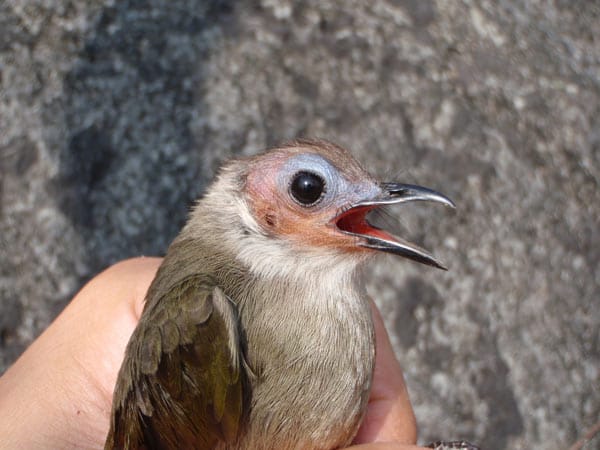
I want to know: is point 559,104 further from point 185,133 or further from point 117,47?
point 117,47

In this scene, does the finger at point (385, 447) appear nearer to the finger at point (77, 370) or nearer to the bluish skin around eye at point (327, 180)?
the bluish skin around eye at point (327, 180)

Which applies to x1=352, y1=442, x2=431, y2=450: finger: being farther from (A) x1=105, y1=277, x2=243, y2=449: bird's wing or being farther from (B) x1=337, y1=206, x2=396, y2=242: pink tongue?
(B) x1=337, y1=206, x2=396, y2=242: pink tongue

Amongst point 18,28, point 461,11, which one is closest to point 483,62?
point 461,11

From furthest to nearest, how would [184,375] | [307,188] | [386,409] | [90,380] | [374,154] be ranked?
[374,154]
[386,409]
[90,380]
[307,188]
[184,375]

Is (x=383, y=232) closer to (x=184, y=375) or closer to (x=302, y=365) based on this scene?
(x=302, y=365)

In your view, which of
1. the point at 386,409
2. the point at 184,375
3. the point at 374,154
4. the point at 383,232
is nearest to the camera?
the point at 184,375

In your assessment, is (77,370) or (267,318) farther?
(77,370)

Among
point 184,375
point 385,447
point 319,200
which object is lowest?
point 385,447

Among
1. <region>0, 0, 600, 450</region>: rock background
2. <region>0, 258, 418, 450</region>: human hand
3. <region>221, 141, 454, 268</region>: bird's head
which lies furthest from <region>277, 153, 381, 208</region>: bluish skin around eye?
<region>0, 0, 600, 450</region>: rock background

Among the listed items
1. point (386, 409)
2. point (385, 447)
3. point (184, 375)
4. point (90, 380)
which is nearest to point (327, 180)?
point (184, 375)
